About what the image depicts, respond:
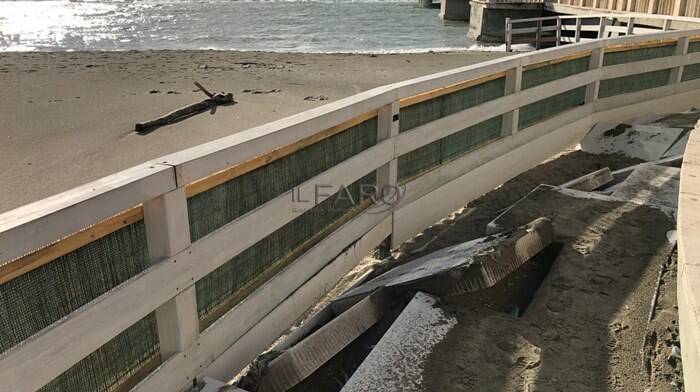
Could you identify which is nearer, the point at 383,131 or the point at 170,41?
the point at 383,131

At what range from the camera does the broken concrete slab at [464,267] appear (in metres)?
3.60

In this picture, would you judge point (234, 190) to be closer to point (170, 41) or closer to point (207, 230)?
point (207, 230)

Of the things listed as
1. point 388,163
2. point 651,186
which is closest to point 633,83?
point 651,186

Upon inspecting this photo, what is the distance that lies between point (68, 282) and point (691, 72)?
31.1ft

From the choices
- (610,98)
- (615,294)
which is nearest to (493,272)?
(615,294)

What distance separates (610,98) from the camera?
7.79 metres

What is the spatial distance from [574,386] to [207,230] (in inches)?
78.3

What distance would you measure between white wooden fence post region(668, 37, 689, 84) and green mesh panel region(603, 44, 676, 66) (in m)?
0.08

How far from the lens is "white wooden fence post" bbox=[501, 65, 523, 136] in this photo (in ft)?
19.6

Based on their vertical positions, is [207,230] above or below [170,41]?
above

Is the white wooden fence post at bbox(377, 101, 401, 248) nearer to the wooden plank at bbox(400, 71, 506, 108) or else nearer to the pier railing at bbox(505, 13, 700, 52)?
the wooden plank at bbox(400, 71, 506, 108)

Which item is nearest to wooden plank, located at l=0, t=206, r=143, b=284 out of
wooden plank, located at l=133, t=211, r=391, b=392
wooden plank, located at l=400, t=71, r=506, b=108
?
wooden plank, located at l=133, t=211, r=391, b=392

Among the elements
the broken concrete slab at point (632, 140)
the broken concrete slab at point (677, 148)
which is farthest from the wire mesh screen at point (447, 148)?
the broken concrete slab at point (677, 148)

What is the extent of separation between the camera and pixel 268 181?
330cm
